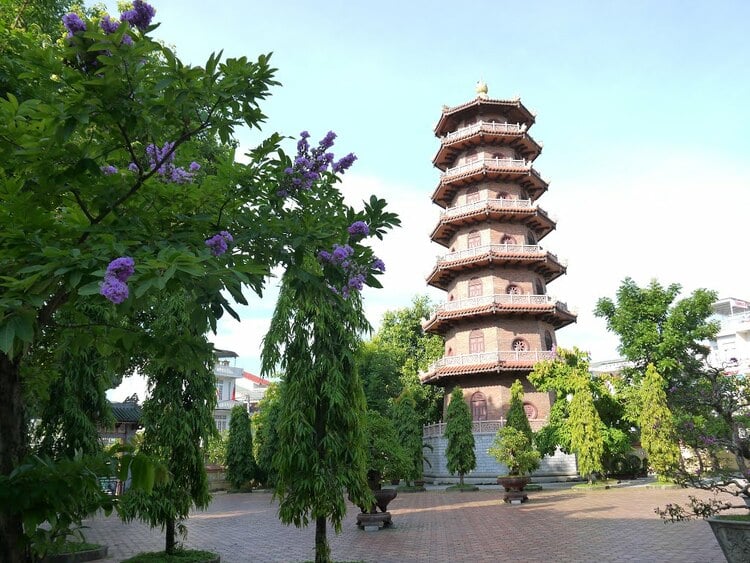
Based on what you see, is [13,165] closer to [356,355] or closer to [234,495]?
[356,355]

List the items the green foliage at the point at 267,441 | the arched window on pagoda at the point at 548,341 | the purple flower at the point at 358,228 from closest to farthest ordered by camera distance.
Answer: the purple flower at the point at 358,228, the green foliage at the point at 267,441, the arched window on pagoda at the point at 548,341

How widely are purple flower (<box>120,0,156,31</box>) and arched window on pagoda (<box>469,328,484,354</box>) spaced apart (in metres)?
28.3

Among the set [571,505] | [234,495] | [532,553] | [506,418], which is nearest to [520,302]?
[506,418]

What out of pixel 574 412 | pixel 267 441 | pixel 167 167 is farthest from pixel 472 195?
pixel 167 167

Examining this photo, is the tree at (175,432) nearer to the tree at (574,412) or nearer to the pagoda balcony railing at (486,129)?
the tree at (574,412)

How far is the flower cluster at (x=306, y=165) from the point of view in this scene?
481cm

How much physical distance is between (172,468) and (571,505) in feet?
45.7

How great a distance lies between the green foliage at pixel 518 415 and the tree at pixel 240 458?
47.9ft

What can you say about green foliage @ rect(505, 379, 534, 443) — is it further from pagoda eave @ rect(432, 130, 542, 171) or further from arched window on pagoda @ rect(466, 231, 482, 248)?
pagoda eave @ rect(432, 130, 542, 171)

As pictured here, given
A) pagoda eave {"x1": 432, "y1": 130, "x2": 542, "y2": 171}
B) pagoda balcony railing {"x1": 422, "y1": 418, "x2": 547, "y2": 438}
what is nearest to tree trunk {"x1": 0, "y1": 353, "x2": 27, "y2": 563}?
pagoda balcony railing {"x1": 422, "y1": 418, "x2": 547, "y2": 438}

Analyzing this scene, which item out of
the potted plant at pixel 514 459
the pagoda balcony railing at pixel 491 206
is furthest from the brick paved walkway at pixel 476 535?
the pagoda balcony railing at pixel 491 206

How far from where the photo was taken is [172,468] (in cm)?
982

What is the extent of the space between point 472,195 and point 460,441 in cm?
1469

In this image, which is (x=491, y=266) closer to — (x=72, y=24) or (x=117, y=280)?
(x=72, y=24)
